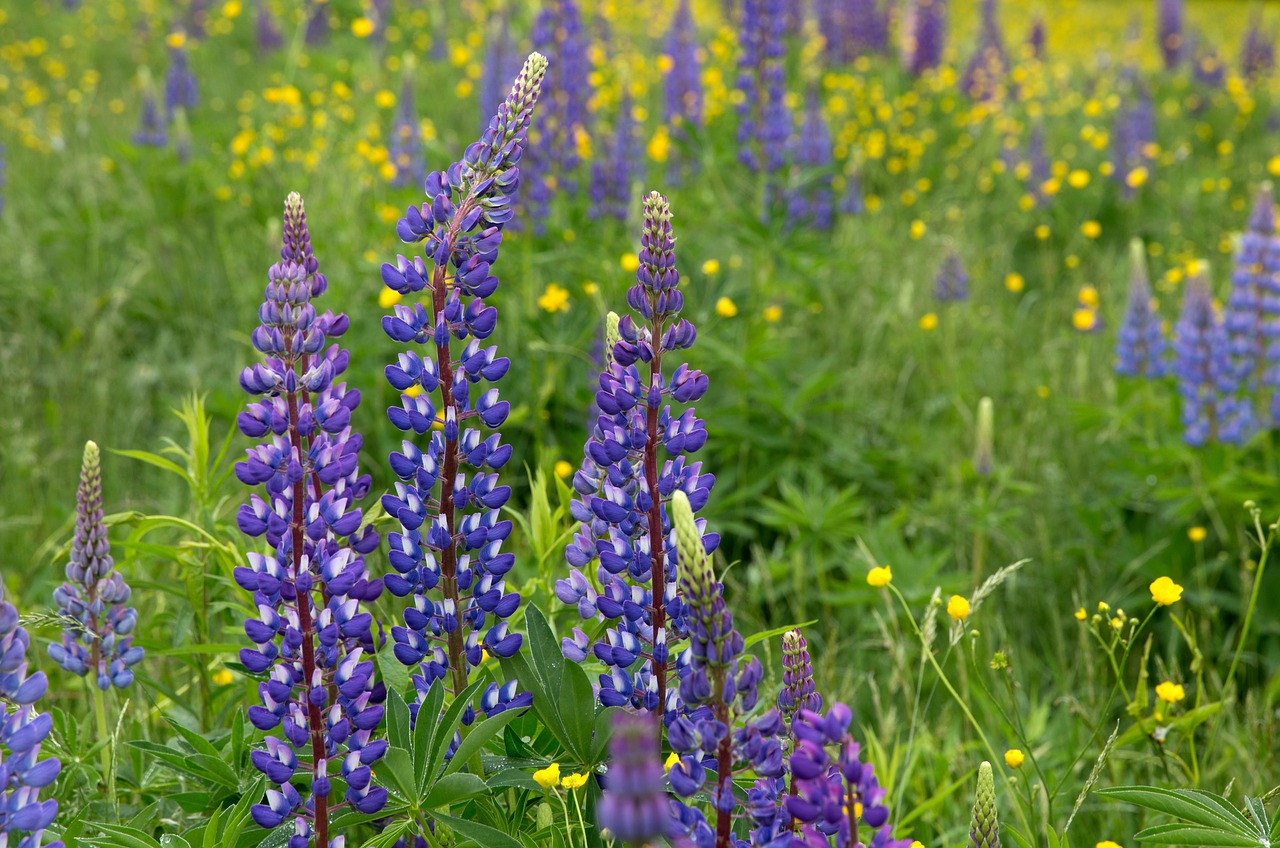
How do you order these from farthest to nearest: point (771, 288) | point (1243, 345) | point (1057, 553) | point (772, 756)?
point (771, 288)
point (1243, 345)
point (1057, 553)
point (772, 756)

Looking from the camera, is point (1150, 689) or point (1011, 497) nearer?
point (1150, 689)

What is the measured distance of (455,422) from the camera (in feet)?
4.48

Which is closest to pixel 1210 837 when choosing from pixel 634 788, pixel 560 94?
pixel 634 788

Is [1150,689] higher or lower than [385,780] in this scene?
lower

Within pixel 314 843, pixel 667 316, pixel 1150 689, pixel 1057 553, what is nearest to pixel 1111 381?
pixel 1057 553

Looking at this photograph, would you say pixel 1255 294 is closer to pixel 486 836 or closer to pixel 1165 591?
pixel 1165 591

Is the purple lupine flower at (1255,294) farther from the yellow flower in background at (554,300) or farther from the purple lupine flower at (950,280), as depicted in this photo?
the yellow flower in background at (554,300)

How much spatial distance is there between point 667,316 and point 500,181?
0.27m

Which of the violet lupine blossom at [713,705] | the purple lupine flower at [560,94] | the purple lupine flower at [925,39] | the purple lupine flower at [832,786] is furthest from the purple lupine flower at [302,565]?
the purple lupine flower at [925,39]

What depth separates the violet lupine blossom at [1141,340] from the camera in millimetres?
3520

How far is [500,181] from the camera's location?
1363mm

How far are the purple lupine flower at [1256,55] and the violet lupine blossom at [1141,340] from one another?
6060 millimetres

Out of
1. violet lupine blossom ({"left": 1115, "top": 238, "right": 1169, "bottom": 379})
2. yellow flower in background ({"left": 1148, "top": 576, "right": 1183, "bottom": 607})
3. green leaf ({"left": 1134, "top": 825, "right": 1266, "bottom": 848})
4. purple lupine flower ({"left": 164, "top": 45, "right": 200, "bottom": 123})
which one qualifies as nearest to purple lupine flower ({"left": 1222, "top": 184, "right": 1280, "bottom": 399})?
violet lupine blossom ({"left": 1115, "top": 238, "right": 1169, "bottom": 379})

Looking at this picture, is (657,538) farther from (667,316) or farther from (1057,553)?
(1057,553)
